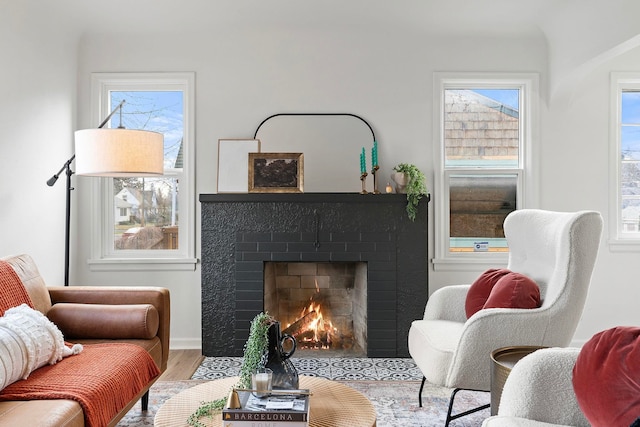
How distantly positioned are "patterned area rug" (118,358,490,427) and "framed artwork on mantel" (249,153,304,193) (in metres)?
1.24

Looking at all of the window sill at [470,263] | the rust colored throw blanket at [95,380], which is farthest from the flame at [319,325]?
the rust colored throw blanket at [95,380]

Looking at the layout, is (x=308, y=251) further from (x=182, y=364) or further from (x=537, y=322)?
(x=537, y=322)

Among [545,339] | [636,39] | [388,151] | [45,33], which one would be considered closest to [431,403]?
[545,339]

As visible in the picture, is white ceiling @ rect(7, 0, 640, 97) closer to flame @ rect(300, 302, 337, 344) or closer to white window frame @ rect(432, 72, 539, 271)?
white window frame @ rect(432, 72, 539, 271)

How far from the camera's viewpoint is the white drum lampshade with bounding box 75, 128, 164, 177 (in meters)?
3.08

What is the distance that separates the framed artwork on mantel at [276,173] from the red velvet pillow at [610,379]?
105 inches

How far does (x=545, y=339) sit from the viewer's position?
2.56 m

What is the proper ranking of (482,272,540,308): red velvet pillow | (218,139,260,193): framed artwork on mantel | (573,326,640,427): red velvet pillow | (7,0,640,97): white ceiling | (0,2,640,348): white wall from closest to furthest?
(573,326,640,427): red velvet pillow, (482,272,540,308): red velvet pillow, (7,0,640,97): white ceiling, (218,139,260,193): framed artwork on mantel, (0,2,640,348): white wall

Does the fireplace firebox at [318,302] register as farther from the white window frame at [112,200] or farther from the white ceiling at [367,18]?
the white ceiling at [367,18]

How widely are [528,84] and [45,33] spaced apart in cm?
351

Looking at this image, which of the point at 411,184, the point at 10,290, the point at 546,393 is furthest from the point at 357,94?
the point at 546,393

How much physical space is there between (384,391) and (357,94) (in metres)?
2.21

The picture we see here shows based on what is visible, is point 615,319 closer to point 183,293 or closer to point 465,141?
point 465,141

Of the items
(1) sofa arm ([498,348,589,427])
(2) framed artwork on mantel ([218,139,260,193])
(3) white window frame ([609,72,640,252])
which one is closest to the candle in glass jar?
A: (1) sofa arm ([498,348,589,427])
